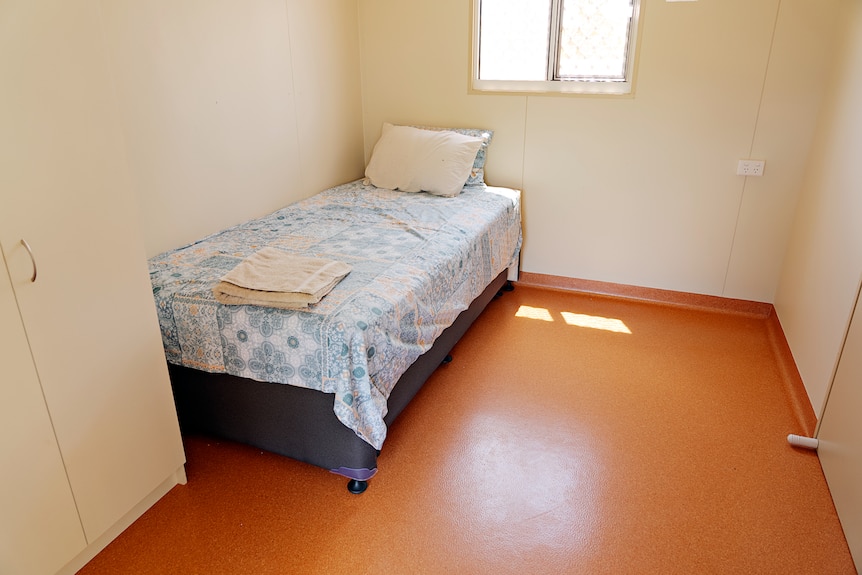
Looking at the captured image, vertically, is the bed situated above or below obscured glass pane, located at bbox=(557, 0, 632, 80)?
below

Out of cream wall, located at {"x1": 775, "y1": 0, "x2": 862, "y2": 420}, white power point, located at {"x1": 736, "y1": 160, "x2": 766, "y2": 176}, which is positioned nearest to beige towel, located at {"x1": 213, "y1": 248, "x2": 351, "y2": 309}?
cream wall, located at {"x1": 775, "y1": 0, "x2": 862, "y2": 420}

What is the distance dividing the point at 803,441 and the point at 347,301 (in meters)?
1.78

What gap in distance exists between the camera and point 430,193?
342 cm

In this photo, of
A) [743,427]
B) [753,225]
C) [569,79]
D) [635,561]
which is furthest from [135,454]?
[753,225]

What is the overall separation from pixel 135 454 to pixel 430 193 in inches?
86.7

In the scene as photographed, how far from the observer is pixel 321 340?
5.85 feet

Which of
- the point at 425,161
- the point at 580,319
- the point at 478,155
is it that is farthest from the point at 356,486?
the point at 478,155

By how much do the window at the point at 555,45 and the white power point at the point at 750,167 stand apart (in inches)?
28.9

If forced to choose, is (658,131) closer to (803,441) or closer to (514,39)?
(514,39)

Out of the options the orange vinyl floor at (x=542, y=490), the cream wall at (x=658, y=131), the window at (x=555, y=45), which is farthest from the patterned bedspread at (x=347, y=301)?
the window at (x=555, y=45)

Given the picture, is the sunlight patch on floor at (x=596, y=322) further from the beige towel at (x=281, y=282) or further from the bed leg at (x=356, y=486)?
the bed leg at (x=356, y=486)

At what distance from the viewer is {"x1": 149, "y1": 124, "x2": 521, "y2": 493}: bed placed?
1805mm

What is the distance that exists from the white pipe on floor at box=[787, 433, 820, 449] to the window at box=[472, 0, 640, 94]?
200 centimetres

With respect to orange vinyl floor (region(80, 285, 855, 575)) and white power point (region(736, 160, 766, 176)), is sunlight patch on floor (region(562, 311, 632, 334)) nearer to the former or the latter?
orange vinyl floor (region(80, 285, 855, 575))
